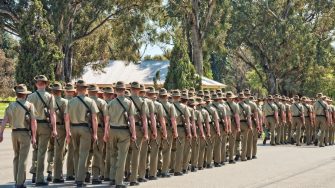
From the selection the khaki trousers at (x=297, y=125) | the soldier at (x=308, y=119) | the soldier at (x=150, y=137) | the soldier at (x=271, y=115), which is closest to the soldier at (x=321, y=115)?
the soldier at (x=308, y=119)

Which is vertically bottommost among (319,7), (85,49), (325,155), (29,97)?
(325,155)

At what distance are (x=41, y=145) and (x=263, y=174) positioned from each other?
5.51 meters

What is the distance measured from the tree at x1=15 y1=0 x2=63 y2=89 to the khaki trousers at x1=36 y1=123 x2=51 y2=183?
81.9ft

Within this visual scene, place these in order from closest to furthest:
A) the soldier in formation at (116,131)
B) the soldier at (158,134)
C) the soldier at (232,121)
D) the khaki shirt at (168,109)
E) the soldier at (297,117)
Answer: the soldier in formation at (116,131)
the soldier at (158,134)
the khaki shirt at (168,109)
the soldier at (232,121)
the soldier at (297,117)

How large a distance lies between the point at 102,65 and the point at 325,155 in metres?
Result: 40.5

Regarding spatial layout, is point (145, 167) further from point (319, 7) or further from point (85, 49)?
point (319, 7)

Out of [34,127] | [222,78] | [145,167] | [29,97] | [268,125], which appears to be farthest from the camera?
[222,78]

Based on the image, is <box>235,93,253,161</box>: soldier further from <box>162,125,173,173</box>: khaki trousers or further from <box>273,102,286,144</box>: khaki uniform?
<box>273,102,286,144</box>: khaki uniform

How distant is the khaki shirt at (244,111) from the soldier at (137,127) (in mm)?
6459

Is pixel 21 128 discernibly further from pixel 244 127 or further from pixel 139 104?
pixel 244 127

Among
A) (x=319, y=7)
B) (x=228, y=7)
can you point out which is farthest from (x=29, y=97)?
(x=319, y=7)

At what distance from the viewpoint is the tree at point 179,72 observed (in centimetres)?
4047

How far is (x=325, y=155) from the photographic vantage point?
21.7m

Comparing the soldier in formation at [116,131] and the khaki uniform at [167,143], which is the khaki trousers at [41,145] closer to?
the soldier in formation at [116,131]
